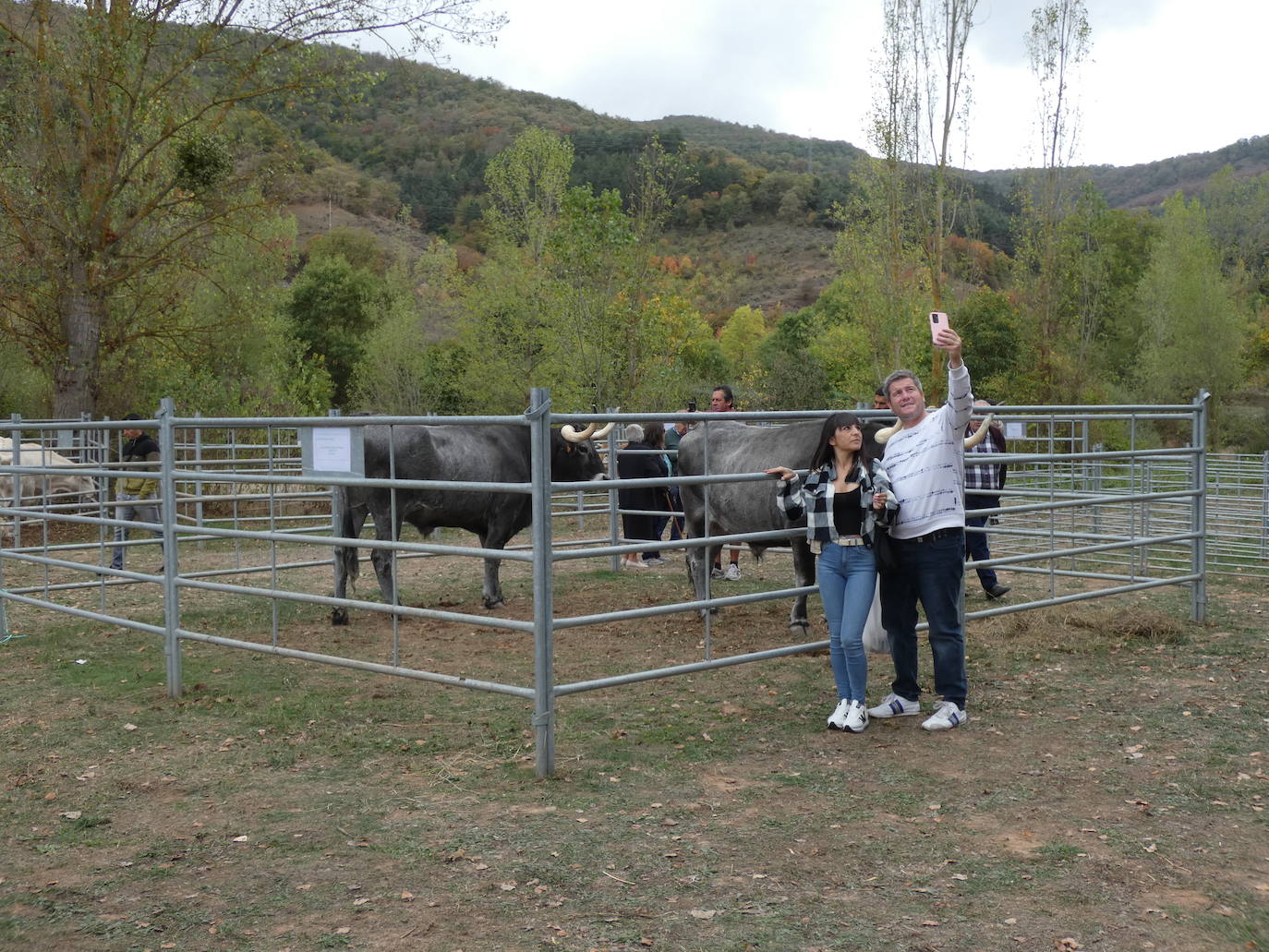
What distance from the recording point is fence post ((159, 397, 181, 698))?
20.1 feet

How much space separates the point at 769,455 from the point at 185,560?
7437 mm

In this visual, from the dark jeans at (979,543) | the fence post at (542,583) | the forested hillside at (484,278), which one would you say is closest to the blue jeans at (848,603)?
the fence post at (542,583)

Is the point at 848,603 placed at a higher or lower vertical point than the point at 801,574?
higher

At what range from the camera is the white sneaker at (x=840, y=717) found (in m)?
5.30

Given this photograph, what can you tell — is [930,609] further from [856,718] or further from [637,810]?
[637,810]

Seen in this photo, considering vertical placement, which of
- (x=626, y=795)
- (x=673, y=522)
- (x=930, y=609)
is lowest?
(x=626, y=795)

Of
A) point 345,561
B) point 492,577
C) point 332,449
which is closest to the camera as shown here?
point 332,449

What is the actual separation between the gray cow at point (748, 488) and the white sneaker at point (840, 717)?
7.07 feet

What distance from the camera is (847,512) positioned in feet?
16.9

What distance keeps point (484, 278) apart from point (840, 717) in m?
29.5

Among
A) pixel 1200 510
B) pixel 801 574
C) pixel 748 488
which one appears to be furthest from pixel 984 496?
pixel 801 574

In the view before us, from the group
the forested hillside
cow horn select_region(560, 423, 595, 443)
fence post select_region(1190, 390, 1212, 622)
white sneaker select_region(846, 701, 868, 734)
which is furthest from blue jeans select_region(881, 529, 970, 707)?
the forested hillside

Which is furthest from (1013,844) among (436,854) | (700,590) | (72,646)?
(72,646)

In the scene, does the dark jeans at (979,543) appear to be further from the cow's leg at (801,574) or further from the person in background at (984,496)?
the cow's leg at (801,574)
